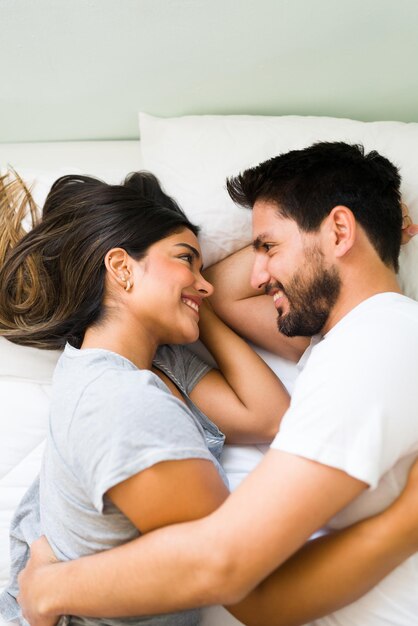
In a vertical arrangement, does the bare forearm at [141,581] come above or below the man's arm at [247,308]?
below

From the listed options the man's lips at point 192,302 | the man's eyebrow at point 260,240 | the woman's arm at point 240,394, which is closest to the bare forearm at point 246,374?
the woman's arm at point 240,394

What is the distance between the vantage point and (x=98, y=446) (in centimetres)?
87

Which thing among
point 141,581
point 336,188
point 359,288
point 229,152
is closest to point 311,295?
point 359,288

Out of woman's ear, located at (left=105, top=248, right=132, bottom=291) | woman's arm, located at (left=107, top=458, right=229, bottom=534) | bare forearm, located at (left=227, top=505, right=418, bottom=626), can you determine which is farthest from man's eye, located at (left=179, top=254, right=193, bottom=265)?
bare forearm, located at (left=227, top=505, right=418, bottom=626)

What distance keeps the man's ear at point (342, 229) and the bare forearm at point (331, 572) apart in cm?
48

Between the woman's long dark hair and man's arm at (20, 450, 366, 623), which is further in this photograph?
the woman's long dark hair

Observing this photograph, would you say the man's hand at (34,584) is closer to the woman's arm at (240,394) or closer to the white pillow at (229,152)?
the woman's arm at (240,394)

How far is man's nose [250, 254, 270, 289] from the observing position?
1.21 meters

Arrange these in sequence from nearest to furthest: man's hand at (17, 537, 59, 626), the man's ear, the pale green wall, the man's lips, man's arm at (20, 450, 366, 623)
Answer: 1. man's arm at (20, 450, 366, 623)
2. man's hand at (17, 537, 59, 626)
3. the man's ear
4. the man's lips
5. the pale green wall

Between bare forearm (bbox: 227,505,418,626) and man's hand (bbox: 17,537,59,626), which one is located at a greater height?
bare forearm (bbox: 227,505,418,626)

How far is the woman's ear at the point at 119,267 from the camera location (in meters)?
1.14

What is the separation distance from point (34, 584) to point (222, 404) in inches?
20.1

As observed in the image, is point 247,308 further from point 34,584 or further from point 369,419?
point 34,584

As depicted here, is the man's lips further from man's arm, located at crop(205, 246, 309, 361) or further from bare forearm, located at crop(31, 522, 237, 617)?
bare forearm, located at crop(31, 522, 237, 617)
